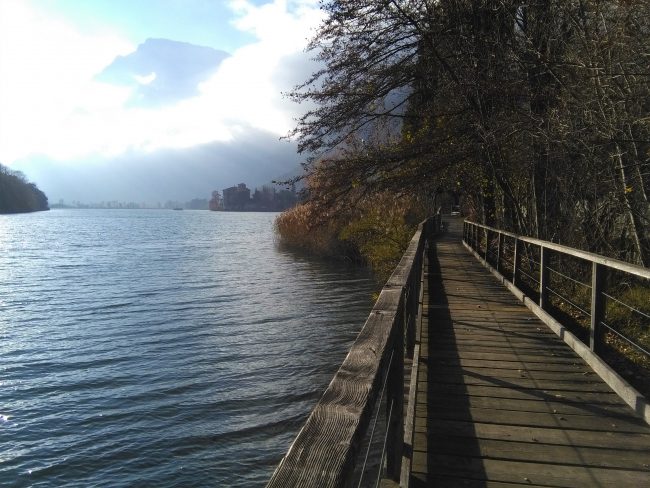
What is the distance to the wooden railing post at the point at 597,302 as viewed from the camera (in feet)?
16.9

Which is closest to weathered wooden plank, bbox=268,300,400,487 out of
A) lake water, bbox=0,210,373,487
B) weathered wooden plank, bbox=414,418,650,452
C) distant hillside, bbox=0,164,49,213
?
weathered wooden plank, bbox=414,418,650,452

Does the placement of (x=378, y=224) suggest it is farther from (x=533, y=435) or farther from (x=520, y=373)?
(x=533, y=435)

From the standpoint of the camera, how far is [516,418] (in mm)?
4109

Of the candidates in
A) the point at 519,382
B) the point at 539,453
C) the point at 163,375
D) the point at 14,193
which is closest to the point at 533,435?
the point at 539,453

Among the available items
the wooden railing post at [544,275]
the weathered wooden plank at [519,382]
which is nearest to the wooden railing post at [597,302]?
the weathered wooden plank at [519,382]

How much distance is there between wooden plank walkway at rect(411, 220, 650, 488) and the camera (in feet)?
10.8

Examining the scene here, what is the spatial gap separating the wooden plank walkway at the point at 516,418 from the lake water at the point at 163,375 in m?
2.85

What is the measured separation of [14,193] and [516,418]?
18017cm

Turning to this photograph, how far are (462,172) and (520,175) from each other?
4422 millimetres

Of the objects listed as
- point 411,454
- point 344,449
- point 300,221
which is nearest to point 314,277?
point 300,221

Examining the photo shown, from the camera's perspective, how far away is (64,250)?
39.8 meters

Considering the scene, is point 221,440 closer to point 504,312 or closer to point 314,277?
point 504,312

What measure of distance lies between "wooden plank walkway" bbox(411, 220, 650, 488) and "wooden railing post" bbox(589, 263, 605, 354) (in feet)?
1.08

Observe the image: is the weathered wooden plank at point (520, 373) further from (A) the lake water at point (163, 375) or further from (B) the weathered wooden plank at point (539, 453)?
(A) the lake water at point (163, 375)
